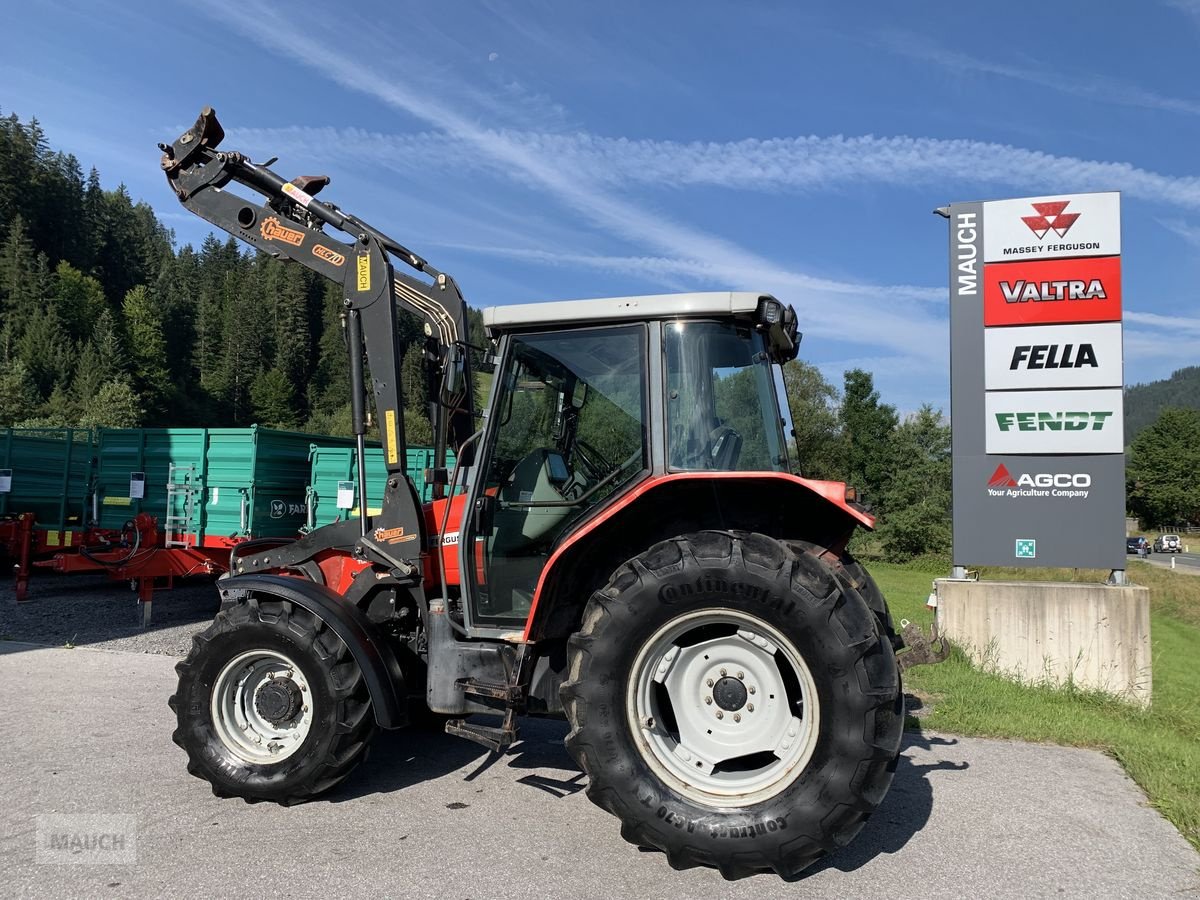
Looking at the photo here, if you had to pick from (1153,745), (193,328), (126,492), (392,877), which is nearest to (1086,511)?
(1153,745)

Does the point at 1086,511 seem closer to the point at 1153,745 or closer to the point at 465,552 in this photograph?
the point at 1153,745

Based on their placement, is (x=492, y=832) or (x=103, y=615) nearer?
(x=492, y=832)

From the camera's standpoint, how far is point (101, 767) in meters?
4.64

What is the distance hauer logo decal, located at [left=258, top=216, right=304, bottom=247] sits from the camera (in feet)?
16.1

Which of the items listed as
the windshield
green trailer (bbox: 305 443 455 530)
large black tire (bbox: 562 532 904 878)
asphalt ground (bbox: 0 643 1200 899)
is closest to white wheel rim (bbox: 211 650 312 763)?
asphalt ground (bbox: 0 643 1200 899)

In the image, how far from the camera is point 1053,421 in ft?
26.6

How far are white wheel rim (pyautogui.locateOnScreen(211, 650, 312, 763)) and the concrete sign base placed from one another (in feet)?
20.4

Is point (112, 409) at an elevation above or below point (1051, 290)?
above

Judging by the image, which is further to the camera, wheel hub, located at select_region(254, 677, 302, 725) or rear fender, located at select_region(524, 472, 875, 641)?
wheel hub, located at select_region(254, 677, 302, 725)

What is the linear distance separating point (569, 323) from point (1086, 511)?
250 inches

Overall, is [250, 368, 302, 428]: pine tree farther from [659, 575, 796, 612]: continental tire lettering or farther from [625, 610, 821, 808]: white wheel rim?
[659, 575, 796, 612]: continental tire lettering

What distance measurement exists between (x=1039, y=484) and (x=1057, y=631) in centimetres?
144

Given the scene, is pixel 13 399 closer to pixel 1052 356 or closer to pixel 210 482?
pixel 210 482

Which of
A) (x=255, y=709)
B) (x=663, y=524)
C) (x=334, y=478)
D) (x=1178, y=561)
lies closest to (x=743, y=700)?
(x=663, y=524)
